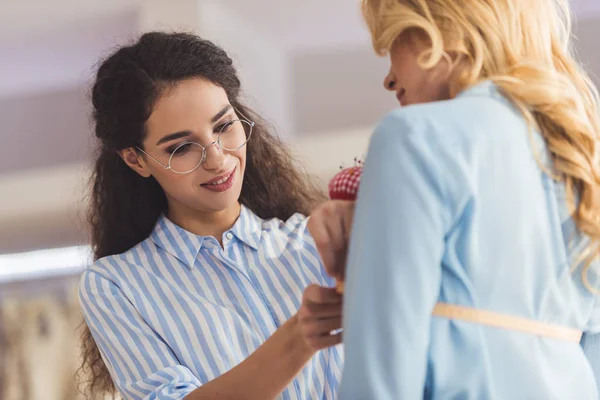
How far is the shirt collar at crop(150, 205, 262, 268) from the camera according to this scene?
1.78 m

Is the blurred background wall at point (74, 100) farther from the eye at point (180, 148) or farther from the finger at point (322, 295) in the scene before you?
the finger at point (322, 295)

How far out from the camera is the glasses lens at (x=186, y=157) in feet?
5.56

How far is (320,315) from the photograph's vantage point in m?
1.27

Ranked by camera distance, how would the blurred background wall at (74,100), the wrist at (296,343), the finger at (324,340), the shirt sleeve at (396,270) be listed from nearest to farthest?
1. the shirt sleeve at (396,270)
2. the finger at (324,340)
3. the wrist at (296,343)
4. the blurred background wall at (74,100)

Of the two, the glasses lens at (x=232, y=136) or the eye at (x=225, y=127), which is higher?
the eye at (x=225, y=127)

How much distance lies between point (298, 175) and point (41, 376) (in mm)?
2247

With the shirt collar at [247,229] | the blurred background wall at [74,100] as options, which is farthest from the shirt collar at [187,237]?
the blurred background wall at [74,100]

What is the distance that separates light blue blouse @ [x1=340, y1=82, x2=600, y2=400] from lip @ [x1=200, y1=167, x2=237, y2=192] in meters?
0.72

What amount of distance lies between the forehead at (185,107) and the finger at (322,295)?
56 cm

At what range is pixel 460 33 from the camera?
1.10 meters

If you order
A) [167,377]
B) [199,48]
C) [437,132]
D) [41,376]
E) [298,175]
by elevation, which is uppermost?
[199,48]

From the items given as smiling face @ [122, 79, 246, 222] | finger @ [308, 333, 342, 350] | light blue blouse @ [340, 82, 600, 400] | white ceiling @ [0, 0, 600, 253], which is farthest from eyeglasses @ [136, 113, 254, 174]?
white ceiling @ [0, 0, 600, 253]

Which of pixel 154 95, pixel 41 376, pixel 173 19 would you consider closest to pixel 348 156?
pixel 173 19

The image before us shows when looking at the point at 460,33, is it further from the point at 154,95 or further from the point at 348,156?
the point at 348,156
